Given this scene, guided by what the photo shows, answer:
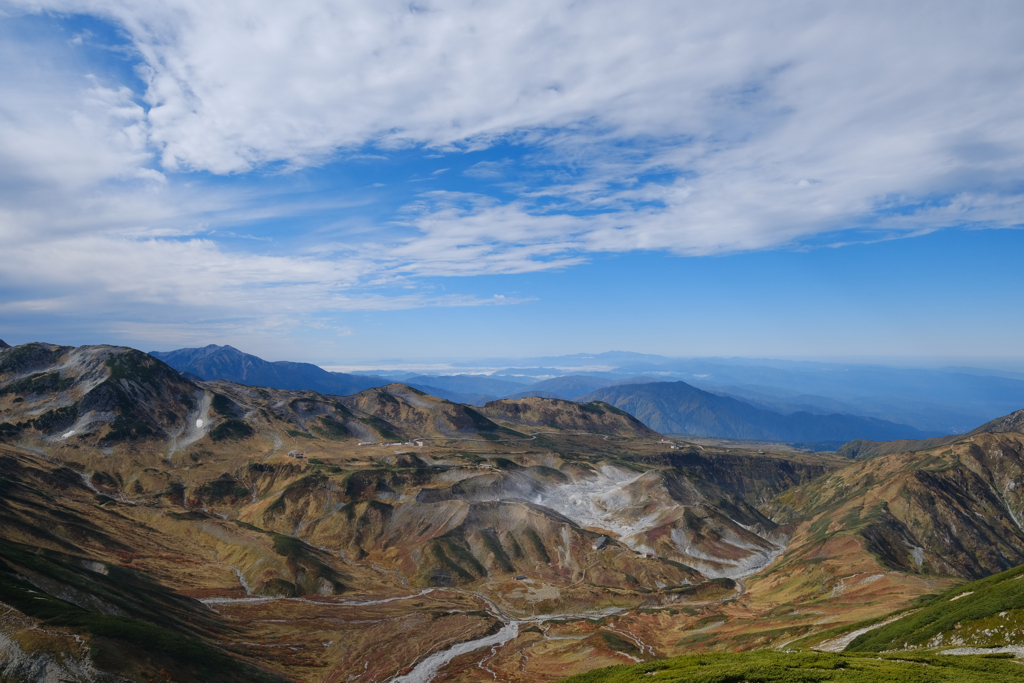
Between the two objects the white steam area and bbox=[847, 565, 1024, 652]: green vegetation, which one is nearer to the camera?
bbox=[847, 565, 1024, 652]: green vegetation

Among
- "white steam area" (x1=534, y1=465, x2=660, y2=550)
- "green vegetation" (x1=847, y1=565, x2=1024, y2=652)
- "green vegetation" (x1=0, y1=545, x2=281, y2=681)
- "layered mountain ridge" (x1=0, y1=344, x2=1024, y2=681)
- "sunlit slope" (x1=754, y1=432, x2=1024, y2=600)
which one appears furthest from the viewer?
"white steam area" (x1=534, y1=465, x2=660, y2=550)

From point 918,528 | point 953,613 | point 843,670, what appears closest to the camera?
point 843,670

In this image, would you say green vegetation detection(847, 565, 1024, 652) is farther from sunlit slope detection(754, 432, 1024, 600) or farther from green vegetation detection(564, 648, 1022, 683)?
sunlit slope detection(754, 432, 1024, 600)

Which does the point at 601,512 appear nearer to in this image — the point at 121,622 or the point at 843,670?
the point at 121,622

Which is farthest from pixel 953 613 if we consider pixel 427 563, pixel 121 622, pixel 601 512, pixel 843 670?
pixel 601 512


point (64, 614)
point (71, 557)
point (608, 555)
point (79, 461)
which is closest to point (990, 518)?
point (608, 555)

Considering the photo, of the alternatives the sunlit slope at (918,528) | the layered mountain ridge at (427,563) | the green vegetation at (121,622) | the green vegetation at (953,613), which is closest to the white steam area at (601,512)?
the layered mountain ridge at (427,563)

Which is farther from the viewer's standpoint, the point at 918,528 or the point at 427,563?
the point at 918,528

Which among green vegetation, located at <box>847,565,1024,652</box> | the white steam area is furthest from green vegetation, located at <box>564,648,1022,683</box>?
the white steam area
